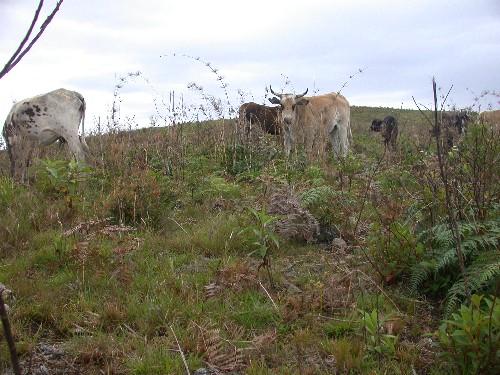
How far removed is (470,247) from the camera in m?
3.27

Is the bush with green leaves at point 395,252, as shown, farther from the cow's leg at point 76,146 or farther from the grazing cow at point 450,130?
the cow's leg at point 76,146

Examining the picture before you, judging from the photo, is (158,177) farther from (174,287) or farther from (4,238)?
(174,287)

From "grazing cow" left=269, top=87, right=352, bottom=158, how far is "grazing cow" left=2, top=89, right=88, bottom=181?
A: 465cm

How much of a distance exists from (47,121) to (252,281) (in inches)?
314

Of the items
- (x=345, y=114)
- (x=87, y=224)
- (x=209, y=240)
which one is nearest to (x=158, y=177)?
(x=209, y=240)

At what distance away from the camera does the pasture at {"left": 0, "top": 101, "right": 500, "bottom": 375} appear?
9.66ft

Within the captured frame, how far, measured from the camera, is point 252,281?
3.88 metres

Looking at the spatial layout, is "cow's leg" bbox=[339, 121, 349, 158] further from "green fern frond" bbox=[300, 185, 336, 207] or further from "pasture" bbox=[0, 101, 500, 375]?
"green fern frond" bbox=[300, 185, 336, 207]

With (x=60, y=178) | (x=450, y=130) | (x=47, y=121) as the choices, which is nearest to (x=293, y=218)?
(x=450, y=130)

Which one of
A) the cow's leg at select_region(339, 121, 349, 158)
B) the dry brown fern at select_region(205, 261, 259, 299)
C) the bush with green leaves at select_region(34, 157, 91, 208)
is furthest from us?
the cow's leg at select_region(339, 121, 349, 158)

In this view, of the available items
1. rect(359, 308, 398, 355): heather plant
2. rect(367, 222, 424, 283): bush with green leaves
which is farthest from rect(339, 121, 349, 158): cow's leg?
rect(359, 308, 398, 355): heather plant

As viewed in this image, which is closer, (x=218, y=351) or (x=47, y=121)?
(x=218, y=351)

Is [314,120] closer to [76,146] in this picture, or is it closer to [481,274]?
[76,146]

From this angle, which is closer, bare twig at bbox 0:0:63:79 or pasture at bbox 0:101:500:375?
bare twig at bbox 0:0:63:79
